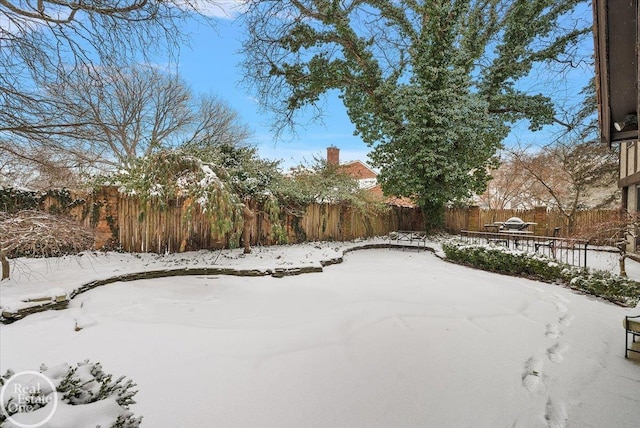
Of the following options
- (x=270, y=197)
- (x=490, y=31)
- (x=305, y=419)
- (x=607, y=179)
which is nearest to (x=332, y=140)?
(x=490, y=31)

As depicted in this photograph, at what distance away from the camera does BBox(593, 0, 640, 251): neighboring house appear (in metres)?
2.35

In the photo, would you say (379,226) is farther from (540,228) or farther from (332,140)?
(540,228)

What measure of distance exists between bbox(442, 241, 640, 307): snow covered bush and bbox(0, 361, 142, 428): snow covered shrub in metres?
6.31

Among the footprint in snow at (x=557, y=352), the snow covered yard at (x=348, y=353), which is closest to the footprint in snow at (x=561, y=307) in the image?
the snow covered yard at (x=348, y=353)

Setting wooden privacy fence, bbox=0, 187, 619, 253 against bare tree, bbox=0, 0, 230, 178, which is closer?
bare tree, bbox=0, 0, 230, 178

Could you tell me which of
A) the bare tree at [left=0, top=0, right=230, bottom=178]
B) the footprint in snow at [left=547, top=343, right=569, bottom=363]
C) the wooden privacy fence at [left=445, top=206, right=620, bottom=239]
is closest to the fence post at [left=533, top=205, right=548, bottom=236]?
the wooden privacy fence at [left=445, top=206, right=620, bottom=239]

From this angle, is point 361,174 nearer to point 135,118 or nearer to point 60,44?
point 135,118

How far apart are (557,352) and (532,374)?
2.25 feet

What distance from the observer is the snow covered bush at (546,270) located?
4934 millimetres

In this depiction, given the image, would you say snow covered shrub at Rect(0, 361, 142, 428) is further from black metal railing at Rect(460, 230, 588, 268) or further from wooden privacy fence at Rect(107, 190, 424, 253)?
black metal railing at Rect(460, 230, 588, 268)

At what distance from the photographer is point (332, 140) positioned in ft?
60.4

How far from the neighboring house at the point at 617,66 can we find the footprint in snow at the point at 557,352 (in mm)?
2312

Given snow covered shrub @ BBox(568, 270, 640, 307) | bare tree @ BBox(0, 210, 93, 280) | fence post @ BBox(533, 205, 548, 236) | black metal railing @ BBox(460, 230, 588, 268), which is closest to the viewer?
bare tree @ BBox(0, 210, 93, 280)

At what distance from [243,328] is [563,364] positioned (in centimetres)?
320
